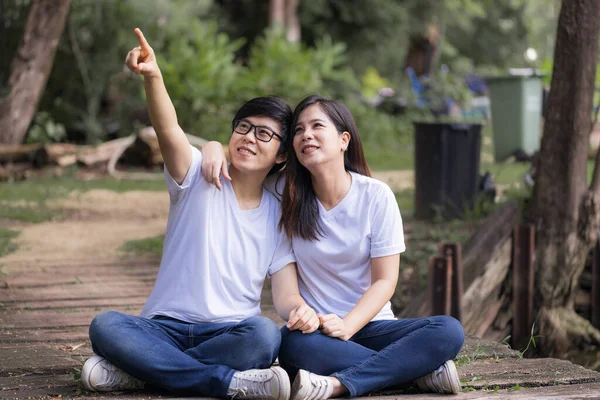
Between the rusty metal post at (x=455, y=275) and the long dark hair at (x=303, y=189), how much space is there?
276 centimetres

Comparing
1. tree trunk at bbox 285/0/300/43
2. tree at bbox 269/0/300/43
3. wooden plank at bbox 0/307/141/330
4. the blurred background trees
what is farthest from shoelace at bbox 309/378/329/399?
tree trunk at bbox 285/0/300/43

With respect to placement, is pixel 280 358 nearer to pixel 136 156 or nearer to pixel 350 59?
pixel 136 156

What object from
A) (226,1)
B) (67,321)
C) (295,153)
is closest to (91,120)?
(226,1)

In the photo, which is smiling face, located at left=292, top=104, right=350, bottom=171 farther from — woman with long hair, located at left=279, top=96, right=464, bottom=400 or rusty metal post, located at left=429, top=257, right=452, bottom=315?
rusty metal post, located at left=429, top=257, right=452, bottom=315

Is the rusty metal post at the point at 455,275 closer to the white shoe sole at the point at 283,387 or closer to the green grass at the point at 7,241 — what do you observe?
the white shoe sole at the point at 283,387

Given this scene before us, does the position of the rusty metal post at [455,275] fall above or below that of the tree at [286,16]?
below

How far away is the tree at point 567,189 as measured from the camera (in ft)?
22.0

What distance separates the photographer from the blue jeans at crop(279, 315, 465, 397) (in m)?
3.61

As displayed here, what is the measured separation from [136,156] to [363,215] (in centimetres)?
1019

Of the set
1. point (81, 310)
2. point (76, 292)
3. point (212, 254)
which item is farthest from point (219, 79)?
point (212, 254)

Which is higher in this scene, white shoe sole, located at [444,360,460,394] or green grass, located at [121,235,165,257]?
white shoe sole, located at [444,360,460,394]

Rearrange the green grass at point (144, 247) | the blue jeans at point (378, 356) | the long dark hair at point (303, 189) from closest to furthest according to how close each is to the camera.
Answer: the blue jeans at point (378, 356) → the long dark hair at point (303, 189) → the green grass at point (144, 247)

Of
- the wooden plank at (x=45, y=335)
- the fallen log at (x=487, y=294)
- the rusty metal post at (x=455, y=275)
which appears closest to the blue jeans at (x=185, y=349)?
the wooden plank at (x=45, y=335)

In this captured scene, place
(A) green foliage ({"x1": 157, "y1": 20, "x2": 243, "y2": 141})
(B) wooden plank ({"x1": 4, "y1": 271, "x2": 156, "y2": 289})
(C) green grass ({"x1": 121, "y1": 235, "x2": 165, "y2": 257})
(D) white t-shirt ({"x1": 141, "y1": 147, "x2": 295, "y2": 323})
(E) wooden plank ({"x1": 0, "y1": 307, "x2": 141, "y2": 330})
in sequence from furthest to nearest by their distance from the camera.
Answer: (A) green foliage ({"x1": 157, "y1": 20, "x2": 243, "y2": 141}) → (C) green grass ({"x1": 121, "y1": 235, "x2": 165, "y2": 257}) → (B) wooden plank ({"x1": 4, "y1": 271, "x2": 156, "y2": 289}) → (E) wooden plank ({"x1": 0, "y1": 307, "x2": 141, "y2": 330}) → (D) white t-shirt ({"x1": 141, "y1": 147, "x2": 295, "y2": 323})
